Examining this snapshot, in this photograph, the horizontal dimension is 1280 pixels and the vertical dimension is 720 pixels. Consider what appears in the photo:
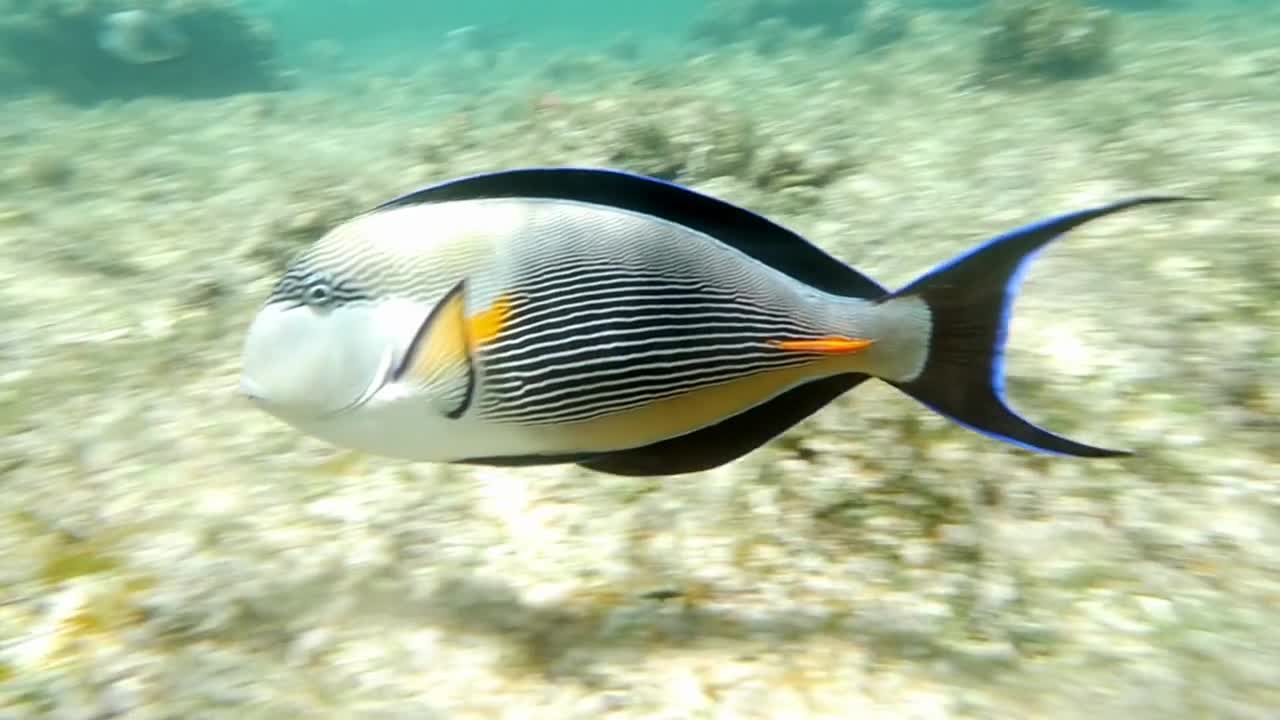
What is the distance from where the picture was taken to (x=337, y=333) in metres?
1.41

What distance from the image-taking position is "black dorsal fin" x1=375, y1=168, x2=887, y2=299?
1.48 meters

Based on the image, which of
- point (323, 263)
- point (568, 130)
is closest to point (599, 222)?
point (323, 263)

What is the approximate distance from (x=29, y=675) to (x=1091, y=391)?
2.84 meters

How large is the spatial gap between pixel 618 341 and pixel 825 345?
387 millimetres

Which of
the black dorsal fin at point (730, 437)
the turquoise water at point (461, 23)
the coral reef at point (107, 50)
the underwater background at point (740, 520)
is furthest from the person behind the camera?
the turquoise water at point (461, 23)

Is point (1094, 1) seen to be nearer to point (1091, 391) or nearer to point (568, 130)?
point (568, 130)

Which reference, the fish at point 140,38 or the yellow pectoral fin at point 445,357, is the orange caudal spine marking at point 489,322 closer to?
the yellow pectoral fin at point 445,357

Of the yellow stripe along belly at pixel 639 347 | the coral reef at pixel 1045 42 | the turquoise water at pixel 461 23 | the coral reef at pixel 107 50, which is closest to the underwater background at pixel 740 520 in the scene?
the yellow stripe along belly at pixel 639 347

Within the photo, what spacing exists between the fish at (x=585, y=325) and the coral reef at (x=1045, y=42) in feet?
26.0

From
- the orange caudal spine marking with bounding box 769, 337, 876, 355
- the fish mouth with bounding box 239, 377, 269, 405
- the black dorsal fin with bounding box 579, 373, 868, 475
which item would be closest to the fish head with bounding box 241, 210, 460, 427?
the fish mouth with bounding box 239, 377, 269, 405

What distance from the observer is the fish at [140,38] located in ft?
44.4

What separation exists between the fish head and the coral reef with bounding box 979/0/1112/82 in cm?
836

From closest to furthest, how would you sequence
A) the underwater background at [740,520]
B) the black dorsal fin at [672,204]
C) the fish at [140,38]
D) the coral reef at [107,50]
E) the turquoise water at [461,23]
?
the black dorsal fin at [672,204] → the underwater background at [740,520] → the fish at [140,38] → the coral reef at [107,50] → the turquoise water at [461,23]

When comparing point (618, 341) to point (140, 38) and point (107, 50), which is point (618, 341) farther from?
point (107, 50)
